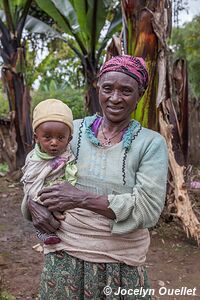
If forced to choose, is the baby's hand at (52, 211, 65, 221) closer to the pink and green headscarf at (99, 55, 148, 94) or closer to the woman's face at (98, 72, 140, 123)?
the woman's face at (98, 72, 140, 123)

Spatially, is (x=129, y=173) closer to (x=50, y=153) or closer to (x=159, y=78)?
(x=50, y=153)

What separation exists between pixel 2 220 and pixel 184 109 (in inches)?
89.7

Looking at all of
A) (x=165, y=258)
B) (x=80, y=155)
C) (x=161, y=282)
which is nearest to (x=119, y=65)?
(x=80, y=155)

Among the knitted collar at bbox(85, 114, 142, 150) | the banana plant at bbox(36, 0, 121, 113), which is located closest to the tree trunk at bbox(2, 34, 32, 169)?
the banana plant at bbox(36, 0, 121, 113)

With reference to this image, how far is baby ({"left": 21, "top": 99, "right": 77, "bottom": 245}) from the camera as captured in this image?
55.5 inches

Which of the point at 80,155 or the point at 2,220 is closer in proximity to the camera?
the point at 80,155

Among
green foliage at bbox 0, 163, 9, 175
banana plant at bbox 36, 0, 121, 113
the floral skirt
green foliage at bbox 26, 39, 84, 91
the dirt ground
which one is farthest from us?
green foliage at bbox 26, 39, 84, 91

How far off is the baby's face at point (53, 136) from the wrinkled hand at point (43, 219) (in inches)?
7.8

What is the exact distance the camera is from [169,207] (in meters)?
3.93

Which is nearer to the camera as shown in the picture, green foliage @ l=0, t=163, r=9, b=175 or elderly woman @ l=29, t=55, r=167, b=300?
elderly woman @ l=29, t=55, r=167, b=300

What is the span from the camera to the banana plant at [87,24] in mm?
5250

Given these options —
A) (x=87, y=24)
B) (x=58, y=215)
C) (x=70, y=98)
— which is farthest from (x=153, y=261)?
(x=70, y=98)

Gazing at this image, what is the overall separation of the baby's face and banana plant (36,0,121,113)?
411 cm

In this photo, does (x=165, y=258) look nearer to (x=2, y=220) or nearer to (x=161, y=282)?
(x=161, y=282)
